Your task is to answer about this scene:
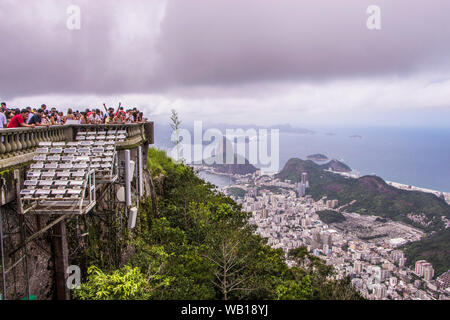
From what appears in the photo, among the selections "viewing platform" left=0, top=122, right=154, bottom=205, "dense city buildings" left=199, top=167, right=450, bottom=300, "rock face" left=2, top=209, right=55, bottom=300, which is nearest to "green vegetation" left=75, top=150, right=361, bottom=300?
"rock face" left=2, top=209, right=55, bottom=300

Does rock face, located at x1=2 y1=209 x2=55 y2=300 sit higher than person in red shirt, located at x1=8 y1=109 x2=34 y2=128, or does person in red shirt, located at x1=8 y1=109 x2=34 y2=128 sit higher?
person in red shirt, located at x1=8 y1=109 x2=34 y2=128

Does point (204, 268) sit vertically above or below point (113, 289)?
below

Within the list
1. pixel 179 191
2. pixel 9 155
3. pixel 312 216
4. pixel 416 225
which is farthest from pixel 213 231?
pixel 416 225

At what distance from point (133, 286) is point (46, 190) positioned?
10.8 feet

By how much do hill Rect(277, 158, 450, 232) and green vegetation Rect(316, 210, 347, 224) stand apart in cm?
469

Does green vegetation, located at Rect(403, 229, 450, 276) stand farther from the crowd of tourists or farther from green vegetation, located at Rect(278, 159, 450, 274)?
the crowd of tourists

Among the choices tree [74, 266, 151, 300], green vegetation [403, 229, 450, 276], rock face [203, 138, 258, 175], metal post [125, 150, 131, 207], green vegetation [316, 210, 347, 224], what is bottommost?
green vegetation [316, 210, 347, 224]

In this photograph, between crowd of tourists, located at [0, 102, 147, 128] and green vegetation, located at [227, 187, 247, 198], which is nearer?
crowd of tourists, located at [0, 102, 147, 128]

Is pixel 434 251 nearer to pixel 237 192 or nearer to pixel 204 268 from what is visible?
pixel 237 192

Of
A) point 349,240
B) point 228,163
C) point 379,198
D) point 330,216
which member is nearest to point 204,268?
point 349,240

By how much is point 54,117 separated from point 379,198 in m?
59.2

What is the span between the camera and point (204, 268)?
38.2ft

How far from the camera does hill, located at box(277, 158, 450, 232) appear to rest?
4894 cm

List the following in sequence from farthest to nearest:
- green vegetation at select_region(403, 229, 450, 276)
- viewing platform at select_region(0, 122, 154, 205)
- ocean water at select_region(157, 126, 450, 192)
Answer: ocean water at select_region(157, 126, 450, 192) < green vegetation at select_region(403, 229, 450, 276) < viewing platform at select_region(0, 122, 154, 205)
